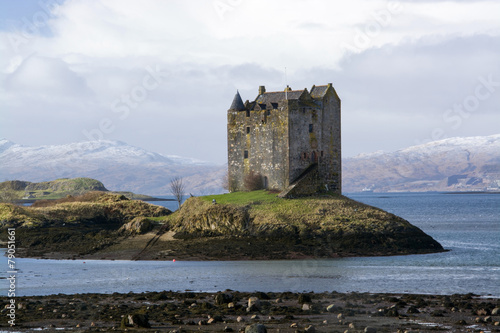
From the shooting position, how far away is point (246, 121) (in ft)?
213

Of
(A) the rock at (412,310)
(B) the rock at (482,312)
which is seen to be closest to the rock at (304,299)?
(A) the rock at (412,310)

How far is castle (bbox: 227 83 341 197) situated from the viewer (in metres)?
61.5

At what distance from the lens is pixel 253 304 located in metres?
27.9

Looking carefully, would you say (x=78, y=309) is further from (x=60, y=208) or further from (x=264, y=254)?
(x=60, y=208)

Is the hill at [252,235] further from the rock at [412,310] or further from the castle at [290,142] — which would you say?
the rock at [412,310]

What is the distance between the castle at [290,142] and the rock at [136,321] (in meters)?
35.4

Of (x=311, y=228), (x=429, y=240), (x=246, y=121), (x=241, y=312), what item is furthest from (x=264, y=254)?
(x=241, y=312)

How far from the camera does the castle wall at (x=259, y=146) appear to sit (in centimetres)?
6191

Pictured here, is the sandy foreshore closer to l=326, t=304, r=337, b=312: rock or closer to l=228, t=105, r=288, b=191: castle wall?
l=326, t=304, r=337, b=312: rock

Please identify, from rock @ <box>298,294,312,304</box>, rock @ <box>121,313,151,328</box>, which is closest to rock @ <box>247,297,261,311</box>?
rock @ <box>298,294,312,304</box>

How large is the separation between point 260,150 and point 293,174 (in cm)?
418

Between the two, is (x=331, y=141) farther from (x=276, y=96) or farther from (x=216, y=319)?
(x=216, y=319)

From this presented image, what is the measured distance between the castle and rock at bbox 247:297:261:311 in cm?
3069

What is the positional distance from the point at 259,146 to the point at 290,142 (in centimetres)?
375
